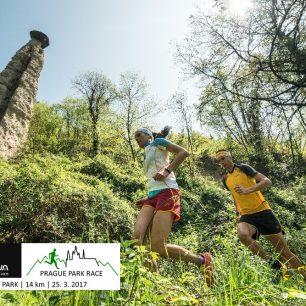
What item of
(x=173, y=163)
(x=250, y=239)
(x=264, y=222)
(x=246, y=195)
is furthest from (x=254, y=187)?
(x=173, y=163)

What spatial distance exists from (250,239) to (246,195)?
781mm

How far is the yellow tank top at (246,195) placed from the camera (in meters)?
6.13

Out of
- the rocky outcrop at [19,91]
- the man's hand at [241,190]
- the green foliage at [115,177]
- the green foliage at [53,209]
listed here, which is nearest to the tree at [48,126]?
the rocky outcrop at [19,91]

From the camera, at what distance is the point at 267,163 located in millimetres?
26203

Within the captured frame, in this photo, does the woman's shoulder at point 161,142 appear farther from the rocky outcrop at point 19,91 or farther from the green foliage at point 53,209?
the rocky outcrop at point 19,91

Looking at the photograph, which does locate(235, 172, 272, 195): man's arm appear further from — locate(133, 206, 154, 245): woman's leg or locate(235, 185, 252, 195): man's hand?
locate(133, 206, 154, 245): woman's leg

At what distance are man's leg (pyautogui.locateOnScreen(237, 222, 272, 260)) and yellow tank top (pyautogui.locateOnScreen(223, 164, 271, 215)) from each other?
0.28 m

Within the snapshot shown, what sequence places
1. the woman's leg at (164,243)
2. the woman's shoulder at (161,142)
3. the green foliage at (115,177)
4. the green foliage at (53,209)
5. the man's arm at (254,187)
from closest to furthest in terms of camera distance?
the woman's leg at (164,243)
the woman's shoulder at (161,142)
the man's arm at (254,187)
the green foliage at (53,209)
the green foliage at (115,177)

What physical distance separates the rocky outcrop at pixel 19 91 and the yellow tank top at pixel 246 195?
9.88 meters

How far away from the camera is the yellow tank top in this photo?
6.13m

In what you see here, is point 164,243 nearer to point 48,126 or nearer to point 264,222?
point 264,222

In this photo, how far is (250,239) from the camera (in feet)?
18.8

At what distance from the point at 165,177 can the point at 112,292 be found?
2.19 m

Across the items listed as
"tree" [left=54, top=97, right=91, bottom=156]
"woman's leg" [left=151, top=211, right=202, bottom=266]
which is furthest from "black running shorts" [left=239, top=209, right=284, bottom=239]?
"tree" [left=54, top=97, right=91, bottom=156]
